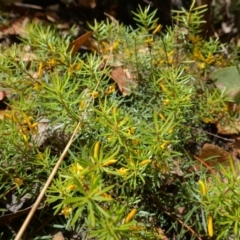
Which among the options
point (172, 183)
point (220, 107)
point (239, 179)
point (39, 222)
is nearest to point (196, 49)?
point (220, 107)

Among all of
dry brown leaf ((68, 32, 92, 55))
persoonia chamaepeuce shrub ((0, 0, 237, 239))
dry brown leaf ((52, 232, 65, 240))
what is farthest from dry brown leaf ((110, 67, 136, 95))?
dry brown leaf ((52, 232, 65, 240))

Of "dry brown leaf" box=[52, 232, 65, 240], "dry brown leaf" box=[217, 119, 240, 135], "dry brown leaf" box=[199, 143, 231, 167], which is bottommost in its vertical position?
"dry brown leaf" box=[217, 119, 240, 135]

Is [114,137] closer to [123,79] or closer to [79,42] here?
[123,79]

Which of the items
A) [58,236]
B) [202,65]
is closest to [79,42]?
[202,65]

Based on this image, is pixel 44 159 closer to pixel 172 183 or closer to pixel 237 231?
pixel 172 183

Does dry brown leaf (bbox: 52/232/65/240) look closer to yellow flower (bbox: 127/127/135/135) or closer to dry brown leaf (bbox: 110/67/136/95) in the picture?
yellow flower (bbox: 127/127/135/135)

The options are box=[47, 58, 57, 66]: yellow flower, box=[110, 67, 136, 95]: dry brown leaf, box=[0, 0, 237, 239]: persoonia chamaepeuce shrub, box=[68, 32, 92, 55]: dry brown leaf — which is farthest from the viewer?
box=[68, 32, 92, 55]: dry brown leaf

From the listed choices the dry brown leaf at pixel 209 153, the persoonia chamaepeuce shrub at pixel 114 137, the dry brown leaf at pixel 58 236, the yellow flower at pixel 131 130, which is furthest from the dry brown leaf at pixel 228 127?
the dry brown leaf at pixel 58 236

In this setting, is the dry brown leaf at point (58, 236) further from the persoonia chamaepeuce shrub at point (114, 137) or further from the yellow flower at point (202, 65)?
the yellow flower at point (202, 65)
